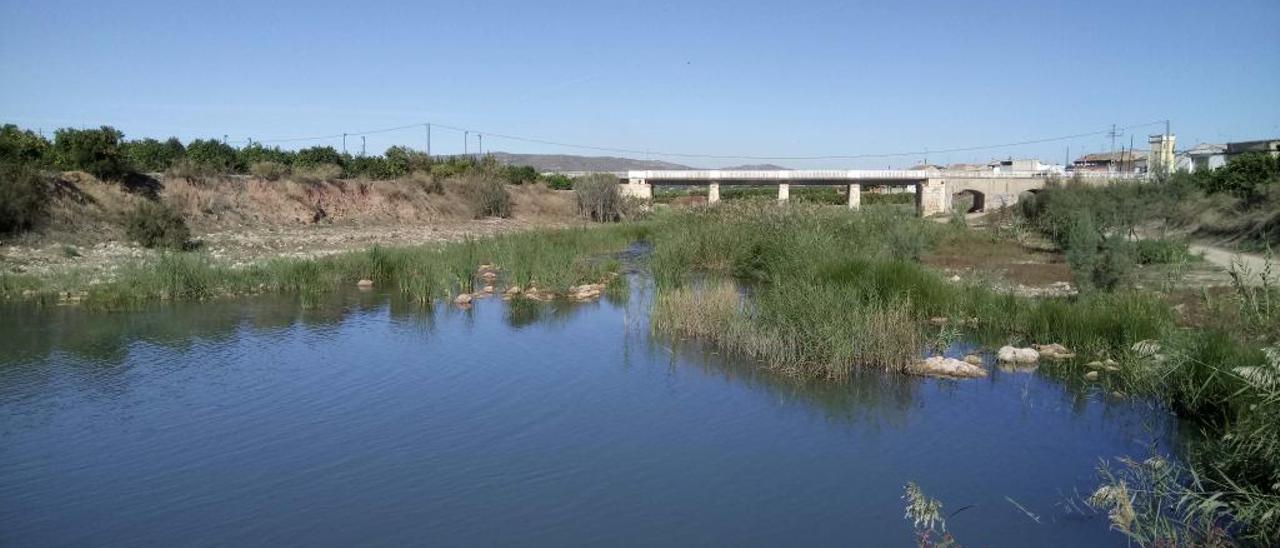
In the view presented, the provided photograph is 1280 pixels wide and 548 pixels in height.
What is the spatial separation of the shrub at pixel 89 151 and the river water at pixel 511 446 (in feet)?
57.9

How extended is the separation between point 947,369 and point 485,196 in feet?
129

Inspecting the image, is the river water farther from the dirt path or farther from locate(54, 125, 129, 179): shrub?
locate(54, 125, 129, 179): shrub

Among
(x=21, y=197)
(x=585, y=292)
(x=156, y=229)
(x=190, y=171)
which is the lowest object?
(x=585, y=292)

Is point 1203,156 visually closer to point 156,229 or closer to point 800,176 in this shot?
point 800,176

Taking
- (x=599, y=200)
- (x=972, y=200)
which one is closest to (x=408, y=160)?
(x=599, y=200)

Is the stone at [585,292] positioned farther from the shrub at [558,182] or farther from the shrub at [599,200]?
the shrub at [558,182]

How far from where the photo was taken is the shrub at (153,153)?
35.5 meters

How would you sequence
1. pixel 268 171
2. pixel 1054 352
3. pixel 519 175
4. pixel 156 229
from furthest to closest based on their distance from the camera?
pixel 519 175, pixel 268 171, pixel 156 229, pixel 1054 352

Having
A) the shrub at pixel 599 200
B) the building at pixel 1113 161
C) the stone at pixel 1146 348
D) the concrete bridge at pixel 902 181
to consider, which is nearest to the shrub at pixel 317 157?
the shrub at pixel 599 200

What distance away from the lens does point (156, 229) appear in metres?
25.1

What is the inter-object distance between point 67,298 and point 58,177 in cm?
1178

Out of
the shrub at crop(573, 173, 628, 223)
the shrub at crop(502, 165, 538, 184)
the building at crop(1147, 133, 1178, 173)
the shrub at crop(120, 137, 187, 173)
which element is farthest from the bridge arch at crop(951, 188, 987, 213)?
the shrub at crop(120, 137, 187, 173)

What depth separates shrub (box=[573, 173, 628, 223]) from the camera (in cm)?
5375

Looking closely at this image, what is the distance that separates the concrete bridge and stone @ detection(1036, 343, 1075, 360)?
56376 mm
